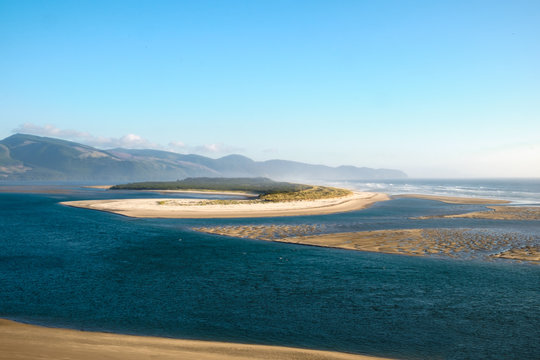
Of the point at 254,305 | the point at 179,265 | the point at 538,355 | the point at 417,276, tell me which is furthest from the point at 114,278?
the point at 538,355

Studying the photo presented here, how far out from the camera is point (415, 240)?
29.0 m

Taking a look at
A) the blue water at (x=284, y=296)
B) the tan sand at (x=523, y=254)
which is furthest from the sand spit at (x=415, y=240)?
the blue water at (x=284, y=296)

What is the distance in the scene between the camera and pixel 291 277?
1888 centimetres

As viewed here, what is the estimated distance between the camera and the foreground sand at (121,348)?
30.5 ft

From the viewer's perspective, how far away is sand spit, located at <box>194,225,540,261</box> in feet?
81.1

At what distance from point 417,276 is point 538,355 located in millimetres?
8469

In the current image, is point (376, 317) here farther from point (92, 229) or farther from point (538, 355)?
point (92, 229)

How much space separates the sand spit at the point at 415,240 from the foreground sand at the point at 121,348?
1688 cm

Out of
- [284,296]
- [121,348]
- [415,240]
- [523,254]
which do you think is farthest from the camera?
[415,240]

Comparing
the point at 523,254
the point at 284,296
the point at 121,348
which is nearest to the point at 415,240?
the point at 523,254

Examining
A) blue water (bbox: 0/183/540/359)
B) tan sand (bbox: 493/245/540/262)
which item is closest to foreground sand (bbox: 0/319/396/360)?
blue water (bbox: 0/183/540/359)

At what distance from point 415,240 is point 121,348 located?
82.8 ft

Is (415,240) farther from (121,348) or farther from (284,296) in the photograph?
(121,348)

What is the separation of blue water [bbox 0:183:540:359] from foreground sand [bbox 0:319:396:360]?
857 millimetres
